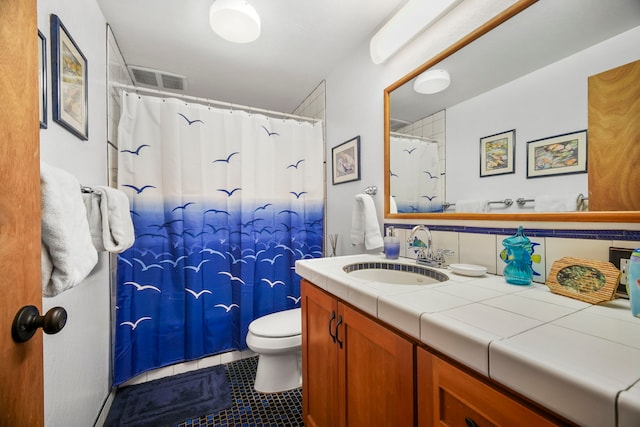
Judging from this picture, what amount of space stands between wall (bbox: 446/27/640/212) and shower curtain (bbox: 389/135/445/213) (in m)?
0.08

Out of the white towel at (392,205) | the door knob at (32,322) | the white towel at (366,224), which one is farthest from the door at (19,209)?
the white towel at (392,205)

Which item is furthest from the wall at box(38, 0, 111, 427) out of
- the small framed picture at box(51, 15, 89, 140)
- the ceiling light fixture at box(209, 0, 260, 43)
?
the ceiling light fixture at box(209, 0, 260, 43)

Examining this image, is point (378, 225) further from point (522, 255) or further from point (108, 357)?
point (108, 357)

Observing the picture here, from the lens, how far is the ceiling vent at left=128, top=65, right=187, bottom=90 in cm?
200

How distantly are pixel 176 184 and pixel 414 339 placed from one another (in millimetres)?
1614

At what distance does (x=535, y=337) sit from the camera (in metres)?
0.46

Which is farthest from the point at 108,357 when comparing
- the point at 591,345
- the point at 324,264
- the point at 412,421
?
the point at 591,345

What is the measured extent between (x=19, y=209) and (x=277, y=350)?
127 centimetres

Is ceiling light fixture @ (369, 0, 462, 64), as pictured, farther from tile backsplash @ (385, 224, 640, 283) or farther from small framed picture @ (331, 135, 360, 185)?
tile backsplash @ (385, 224, 640, 283)

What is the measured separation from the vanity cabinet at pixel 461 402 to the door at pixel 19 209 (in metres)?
0.74

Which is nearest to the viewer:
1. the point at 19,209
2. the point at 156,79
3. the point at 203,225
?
the point at 19,209

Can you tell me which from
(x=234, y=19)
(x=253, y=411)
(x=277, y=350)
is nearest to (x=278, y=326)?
(x=277, y=350)

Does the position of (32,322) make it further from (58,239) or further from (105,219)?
(105,219)

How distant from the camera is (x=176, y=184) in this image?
5.30ft
